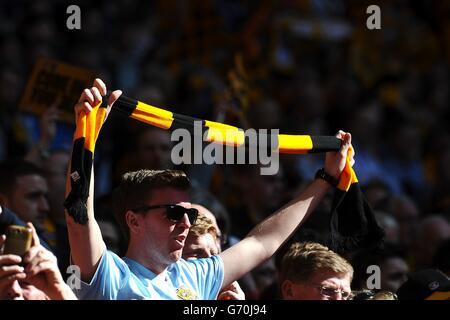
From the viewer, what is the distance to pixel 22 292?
3.88 m

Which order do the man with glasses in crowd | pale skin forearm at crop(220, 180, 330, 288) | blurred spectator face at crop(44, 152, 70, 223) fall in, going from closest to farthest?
pale skin forearm at crop(220, 180, 330, 288) < the man with glasses in crowd < blurred spectator face at crop(44, 152, 70, 223)

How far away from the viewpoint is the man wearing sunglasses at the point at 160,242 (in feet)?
14.6

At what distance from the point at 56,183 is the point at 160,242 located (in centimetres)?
272

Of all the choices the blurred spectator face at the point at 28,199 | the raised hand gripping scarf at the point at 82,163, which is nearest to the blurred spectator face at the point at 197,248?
the raised hand gripping scarf at the point at 82,163

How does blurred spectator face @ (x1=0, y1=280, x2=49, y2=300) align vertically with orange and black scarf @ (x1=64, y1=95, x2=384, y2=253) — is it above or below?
below

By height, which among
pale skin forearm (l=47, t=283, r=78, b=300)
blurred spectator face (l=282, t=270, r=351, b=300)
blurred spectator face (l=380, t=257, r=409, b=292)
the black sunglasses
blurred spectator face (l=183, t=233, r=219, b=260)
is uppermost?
the black sunglasses

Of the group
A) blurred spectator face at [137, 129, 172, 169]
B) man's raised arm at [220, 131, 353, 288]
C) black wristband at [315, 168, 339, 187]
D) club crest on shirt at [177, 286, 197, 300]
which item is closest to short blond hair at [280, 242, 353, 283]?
man's raised arm at [220, 131, 353, 288]

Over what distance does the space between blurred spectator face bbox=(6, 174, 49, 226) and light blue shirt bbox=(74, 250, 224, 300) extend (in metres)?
1.75

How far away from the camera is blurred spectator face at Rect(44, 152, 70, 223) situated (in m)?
7.23

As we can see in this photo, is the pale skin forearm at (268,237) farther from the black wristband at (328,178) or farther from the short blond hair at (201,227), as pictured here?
the short blond hair at (201,227)

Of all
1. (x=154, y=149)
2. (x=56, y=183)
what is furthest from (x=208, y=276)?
(x=154, y=149)

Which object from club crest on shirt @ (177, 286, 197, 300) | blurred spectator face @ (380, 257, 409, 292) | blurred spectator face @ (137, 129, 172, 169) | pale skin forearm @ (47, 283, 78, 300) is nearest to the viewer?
pale skin forearm @ (47, 283, 78, 300)

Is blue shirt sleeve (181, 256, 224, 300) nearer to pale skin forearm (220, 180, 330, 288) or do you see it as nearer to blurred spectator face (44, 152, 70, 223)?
pale skin forearm (220, 180, 330, 288)
